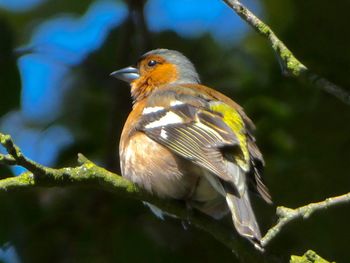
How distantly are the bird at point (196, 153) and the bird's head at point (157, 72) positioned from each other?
2.38 ft

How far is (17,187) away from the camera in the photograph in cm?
395

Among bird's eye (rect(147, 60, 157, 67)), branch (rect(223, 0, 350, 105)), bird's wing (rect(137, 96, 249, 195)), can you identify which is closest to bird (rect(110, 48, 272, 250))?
bird's wing (rect(137, 96, 249, 195))

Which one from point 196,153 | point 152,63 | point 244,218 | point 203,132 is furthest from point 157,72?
point 244,218

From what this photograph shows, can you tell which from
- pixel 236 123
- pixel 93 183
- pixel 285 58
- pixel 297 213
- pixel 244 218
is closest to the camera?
pixel 93 183

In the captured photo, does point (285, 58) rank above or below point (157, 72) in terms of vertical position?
above

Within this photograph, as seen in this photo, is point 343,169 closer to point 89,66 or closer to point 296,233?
point 296,233

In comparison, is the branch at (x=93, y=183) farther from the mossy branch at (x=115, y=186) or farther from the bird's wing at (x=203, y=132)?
the bird's wing at (x=203, y=132)

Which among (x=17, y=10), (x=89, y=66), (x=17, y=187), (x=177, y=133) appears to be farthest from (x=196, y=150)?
(x=17, y=10)

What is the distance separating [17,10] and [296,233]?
419 centimetres

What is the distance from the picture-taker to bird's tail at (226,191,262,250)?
4297mm

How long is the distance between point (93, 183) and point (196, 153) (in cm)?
86

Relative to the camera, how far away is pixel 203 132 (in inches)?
199

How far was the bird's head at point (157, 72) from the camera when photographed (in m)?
6.52

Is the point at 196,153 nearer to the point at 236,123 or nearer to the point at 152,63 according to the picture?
the point at 236,123
